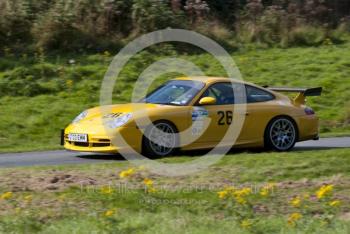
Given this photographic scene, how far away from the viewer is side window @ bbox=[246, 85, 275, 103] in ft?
49.0

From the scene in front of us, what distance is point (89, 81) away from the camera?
21391 mm

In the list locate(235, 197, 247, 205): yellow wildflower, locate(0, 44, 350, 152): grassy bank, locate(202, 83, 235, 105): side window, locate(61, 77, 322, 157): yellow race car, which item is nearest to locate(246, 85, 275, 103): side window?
locate(61, 77, 322, 157): yellow race car


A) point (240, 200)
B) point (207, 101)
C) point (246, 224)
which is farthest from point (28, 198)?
point (207, 101)

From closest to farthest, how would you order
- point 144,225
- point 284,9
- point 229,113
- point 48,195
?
point 144,225 < point 48,195 < point 229,113 < point 284,9

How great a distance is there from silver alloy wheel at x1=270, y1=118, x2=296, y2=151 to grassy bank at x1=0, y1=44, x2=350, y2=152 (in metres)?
4.02

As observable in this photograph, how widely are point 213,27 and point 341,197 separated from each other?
54.1 feet

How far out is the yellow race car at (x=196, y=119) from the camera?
1377 cm

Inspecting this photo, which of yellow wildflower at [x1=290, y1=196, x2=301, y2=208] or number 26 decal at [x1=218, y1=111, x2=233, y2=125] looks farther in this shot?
number 26 decal at [x1=218, y1=111, x2=233, y2=125]

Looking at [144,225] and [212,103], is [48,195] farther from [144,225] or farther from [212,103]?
[212,103]

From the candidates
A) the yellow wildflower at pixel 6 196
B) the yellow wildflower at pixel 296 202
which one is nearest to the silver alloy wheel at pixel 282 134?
the yellow wildflower at pixel 296 202

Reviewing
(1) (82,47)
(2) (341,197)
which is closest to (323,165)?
(2) (341,197)

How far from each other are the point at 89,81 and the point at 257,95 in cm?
731

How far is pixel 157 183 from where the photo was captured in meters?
11.1

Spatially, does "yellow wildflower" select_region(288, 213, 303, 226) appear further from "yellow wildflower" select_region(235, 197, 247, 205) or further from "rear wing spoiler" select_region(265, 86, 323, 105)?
"rear wing spoiler" select_region(265, 86, 323, 105)
